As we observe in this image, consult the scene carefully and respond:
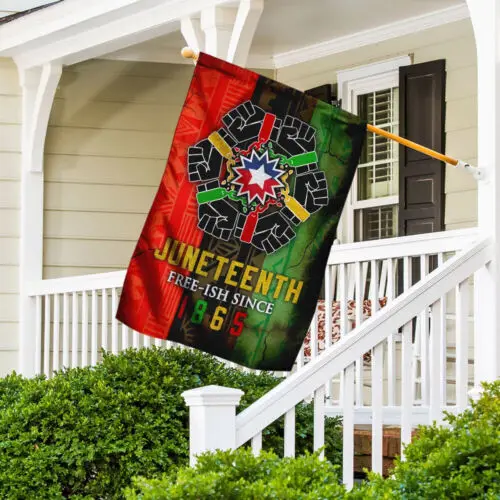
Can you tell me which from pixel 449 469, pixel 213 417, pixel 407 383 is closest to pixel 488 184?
pixel 407 383

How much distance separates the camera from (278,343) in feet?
18.3

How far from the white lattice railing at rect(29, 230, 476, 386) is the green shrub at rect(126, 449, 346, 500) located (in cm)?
174

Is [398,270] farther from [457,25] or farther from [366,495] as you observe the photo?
[366,495]

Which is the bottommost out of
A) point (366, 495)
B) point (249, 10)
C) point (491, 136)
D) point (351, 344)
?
point (366, 495)

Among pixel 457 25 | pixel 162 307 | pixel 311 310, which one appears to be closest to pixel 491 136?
pixel 311 310

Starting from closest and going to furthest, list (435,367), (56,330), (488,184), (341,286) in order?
(435,367) → (488,184) → (341,286) → (56,330)

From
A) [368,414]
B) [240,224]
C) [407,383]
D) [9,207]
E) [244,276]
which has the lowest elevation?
[368,414]

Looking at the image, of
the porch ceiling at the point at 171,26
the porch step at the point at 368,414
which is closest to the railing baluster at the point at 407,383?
the porch step at the point at 368,414

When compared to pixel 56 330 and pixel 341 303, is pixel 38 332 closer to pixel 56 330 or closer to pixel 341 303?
pixel 56 330

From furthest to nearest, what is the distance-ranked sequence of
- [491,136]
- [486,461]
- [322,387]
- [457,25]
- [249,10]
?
[457,25] → [249,10] → [491,136] → [322,387] → [486,461]

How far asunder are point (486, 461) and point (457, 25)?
555cm

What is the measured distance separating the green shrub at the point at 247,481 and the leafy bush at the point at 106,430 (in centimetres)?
167

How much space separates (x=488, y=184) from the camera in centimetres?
581

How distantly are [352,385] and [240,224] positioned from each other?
90cm
